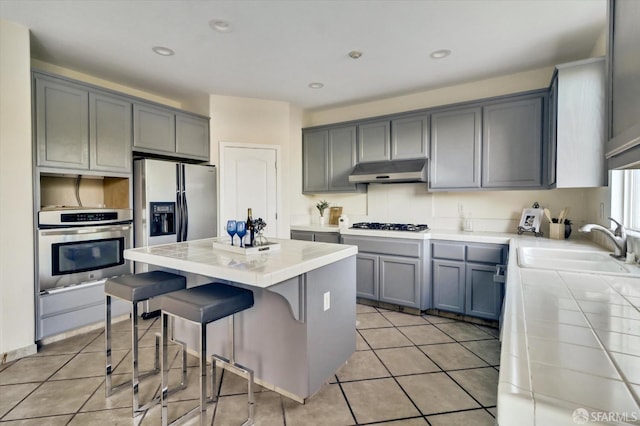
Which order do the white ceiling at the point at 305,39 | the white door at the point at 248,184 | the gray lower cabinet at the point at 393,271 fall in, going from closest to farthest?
1. the white ceiling at the point at 305,39
2. the gray lower cabinet at the point at 393,271
3. the white door at the point at 248,184

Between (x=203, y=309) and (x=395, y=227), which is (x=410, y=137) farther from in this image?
(x=203, y=309)

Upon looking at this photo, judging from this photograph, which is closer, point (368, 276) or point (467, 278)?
point (467, 278)

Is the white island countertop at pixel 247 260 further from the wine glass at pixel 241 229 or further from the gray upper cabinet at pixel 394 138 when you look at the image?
A: the gray upper cabinet at pixel 394 138

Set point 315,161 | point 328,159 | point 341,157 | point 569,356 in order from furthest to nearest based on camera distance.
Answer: point 315,161, point 328,159, point 341,157, point 569,356

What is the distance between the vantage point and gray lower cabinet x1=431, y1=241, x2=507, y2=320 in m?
3.02

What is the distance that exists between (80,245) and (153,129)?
4.74 feet

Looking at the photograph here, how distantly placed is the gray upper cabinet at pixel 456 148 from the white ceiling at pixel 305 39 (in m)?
0.47

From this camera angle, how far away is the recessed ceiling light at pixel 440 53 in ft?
9.32

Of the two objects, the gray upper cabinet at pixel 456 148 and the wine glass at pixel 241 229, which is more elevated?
the gray upper cabinet at pixel 456 148

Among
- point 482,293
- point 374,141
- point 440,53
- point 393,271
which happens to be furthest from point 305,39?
point 482,293

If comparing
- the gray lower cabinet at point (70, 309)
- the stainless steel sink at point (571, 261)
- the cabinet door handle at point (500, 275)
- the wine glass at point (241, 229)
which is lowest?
the gray lower cabinet at point (70, 309)

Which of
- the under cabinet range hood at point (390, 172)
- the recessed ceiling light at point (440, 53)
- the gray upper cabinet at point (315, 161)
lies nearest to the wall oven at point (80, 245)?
the gray upper cabinet at point (315, 161)

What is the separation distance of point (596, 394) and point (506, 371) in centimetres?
13

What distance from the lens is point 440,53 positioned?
288cm
